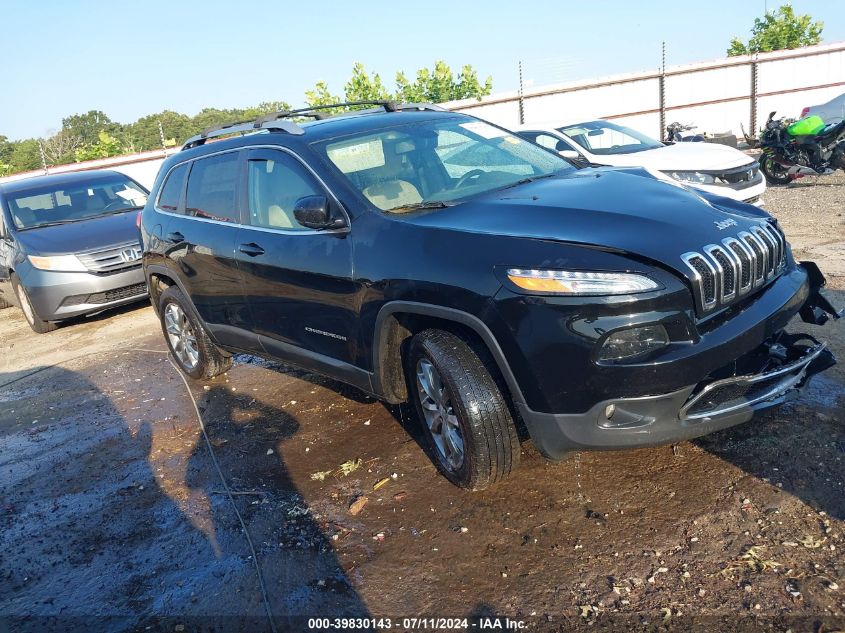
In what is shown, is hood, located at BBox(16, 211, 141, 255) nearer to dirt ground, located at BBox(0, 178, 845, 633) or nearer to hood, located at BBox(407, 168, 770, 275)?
dirt ground, located at BBox(0, 178, 845, 633)

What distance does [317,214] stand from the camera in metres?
3.68

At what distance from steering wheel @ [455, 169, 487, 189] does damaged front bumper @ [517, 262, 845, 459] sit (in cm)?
146

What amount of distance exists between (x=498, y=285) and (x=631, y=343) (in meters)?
0.58

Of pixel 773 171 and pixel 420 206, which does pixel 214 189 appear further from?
pixel 773 171

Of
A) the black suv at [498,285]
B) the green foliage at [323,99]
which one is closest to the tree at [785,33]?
the green foliage at [323,99]

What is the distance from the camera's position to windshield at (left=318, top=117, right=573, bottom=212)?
151 inches

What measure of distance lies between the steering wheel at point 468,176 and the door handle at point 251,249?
1262 millimetres

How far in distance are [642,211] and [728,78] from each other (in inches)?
805

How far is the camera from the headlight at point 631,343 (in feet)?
9.14

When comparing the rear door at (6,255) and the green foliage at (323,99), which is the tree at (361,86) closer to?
the green foliage at (323,99)

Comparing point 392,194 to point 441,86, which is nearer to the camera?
point 392,194

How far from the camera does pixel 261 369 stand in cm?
603

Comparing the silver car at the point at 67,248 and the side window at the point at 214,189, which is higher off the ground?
the side window at the point at 214,189

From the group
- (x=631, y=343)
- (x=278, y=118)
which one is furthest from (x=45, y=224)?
(x=631, y=343)
